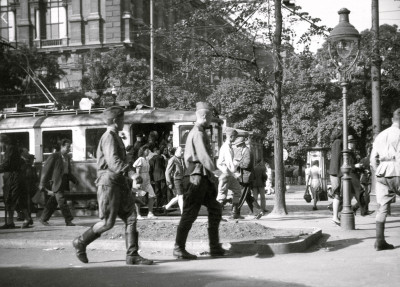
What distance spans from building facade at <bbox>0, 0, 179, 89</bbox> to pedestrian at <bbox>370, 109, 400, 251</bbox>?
150 feet

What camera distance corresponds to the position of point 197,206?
872 cm

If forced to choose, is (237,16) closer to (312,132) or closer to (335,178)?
(335,178)

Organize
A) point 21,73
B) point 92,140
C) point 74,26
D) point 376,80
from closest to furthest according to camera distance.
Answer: point 376,80 < point 92,140 < point 21,73 < point 74,26

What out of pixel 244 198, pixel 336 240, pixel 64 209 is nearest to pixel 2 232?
pixel 64 209

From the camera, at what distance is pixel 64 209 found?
1362 cm

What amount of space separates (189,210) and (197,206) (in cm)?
13

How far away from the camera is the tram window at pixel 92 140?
18500mm

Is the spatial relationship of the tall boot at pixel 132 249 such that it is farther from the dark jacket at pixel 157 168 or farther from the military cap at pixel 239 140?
the dark jacket at pixel 157 168

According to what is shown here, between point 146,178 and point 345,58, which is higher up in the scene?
point 345,58

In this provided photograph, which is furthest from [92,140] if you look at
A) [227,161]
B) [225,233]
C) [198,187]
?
[198,187]

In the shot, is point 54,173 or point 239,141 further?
point 239,141

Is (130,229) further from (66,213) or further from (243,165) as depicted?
(243,165)

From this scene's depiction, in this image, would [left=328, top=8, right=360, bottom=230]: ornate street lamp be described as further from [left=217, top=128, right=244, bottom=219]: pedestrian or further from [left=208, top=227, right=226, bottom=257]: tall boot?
[left=208, top=227, right=226, bottom=257]: tall boot

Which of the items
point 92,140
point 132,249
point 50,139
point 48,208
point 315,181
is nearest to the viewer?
point 132,249
